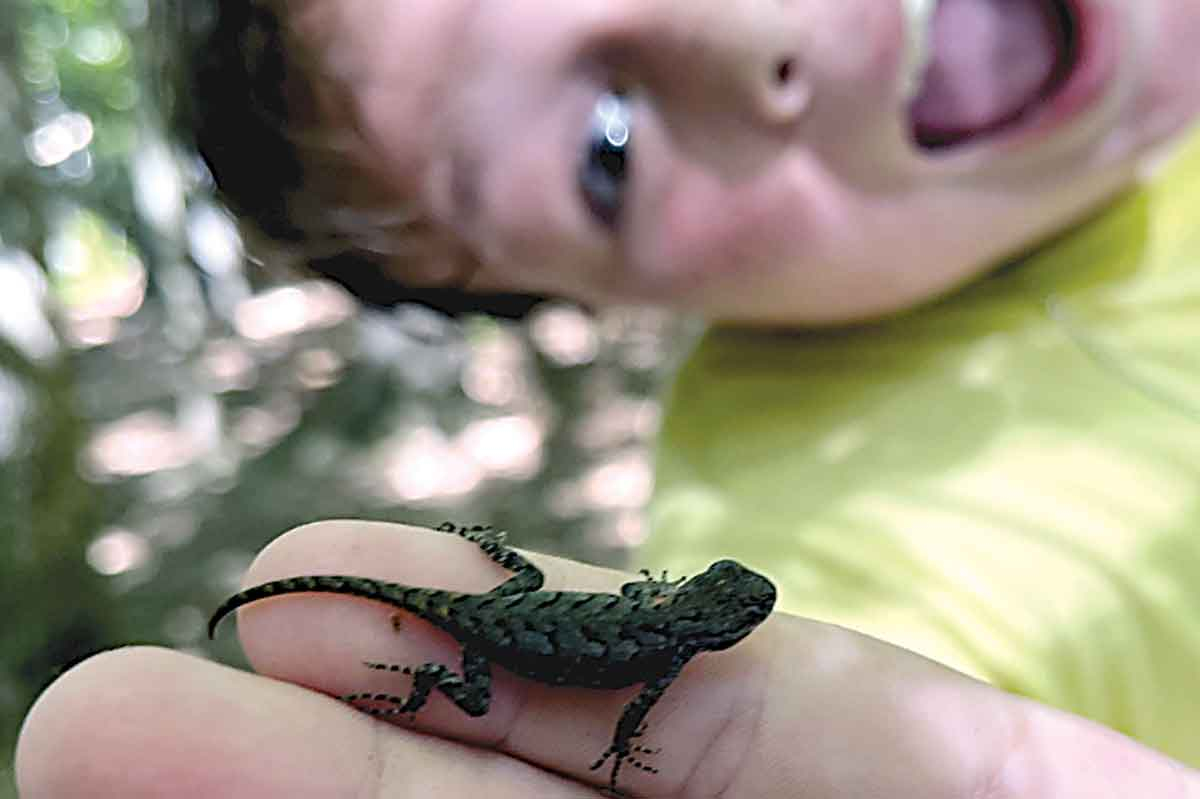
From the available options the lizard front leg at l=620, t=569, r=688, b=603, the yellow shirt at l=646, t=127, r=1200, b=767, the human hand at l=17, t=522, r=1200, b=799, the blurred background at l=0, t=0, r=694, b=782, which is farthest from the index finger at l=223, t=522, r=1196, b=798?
the blurred background at l=0, t=0, r=694, b=782

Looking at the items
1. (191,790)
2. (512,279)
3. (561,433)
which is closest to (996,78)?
(512,279)

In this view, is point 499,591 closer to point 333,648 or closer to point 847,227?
point 333,648

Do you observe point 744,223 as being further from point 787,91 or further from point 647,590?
point 647,590

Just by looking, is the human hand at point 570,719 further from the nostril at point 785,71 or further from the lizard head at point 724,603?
the nostril at point 785,71

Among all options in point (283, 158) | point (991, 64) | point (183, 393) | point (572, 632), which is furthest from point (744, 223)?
point (183, 393)

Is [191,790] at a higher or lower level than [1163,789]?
lower

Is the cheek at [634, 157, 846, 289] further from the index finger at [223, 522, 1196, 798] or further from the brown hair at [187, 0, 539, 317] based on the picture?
the index finger at [223, 522, 1196, 798]
